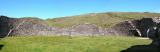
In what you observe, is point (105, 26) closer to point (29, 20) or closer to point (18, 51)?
point (29, 20)

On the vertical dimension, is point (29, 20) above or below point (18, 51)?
above

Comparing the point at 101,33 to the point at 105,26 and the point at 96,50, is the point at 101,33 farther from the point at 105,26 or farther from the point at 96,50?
the point at 96,50

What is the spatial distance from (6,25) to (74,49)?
19199 mm

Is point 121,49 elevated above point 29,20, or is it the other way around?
point 29,20

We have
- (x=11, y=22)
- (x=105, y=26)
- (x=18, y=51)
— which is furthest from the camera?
(x=105, y=26)

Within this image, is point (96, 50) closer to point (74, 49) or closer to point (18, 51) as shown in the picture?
point (74, 49)

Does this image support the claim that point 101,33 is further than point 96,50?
Yes

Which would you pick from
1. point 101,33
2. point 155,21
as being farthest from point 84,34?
A: point 155,21

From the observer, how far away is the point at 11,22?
149 feet

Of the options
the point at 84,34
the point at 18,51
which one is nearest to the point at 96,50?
the point at 18,51

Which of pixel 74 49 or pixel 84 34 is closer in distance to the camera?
pixel 74 49

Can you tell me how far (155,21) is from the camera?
46.2 meters

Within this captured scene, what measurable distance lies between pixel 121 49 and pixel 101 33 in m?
18.7

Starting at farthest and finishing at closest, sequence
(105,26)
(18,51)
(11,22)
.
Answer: (105,26) < (11,22) < (18,51)
